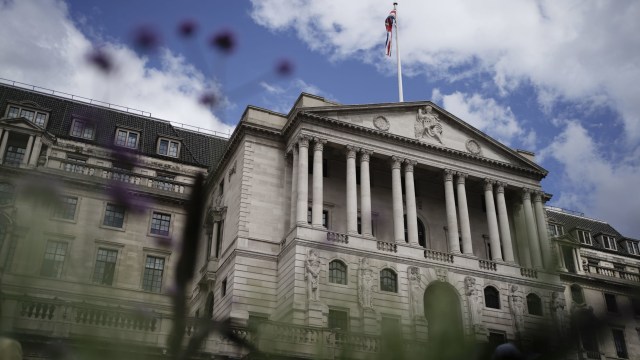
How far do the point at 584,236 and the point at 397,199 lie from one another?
41468mm

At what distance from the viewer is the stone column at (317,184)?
4501cm

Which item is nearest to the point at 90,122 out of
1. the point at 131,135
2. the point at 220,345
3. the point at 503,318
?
the point at 220,345

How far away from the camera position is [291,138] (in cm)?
4916

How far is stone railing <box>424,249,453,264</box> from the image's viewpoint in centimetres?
4728

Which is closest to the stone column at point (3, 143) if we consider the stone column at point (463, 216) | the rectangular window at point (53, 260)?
the rectangular window at point (53, 260)

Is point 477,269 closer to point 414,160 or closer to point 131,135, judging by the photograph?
point 414,160

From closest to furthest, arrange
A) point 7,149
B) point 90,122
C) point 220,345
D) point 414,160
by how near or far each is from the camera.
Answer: point 90,122 < point 220,345 < point 414,160 < point 7,149

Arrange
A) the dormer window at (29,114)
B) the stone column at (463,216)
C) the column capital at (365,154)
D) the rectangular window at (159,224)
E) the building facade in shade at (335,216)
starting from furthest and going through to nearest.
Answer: the dormer window at (29,114) → the rectangular window at (159,224) → the stone column at (463,216) → the column capital at (365,154) → the building facade in shade at (335,216)

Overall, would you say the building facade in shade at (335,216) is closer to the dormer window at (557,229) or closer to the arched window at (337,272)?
the arched window at (337,272)

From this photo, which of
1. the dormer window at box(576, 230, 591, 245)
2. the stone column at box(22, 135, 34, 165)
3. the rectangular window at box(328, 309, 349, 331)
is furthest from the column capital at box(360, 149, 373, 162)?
the dormer window at box(576, 230, 591, 245)

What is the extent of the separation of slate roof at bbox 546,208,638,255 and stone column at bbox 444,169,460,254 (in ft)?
101

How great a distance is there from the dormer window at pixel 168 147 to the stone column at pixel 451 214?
2710cm

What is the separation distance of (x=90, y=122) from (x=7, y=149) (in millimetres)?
54969

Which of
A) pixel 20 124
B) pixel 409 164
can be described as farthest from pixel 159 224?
pixel 409 164
